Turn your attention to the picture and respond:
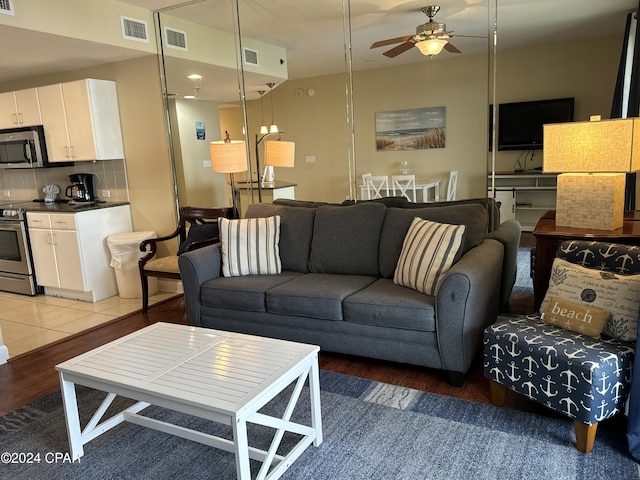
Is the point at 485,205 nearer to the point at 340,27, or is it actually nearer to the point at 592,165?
the point at 592,165

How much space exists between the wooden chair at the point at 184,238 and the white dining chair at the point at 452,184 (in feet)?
6.30

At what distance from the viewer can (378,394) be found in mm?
2537

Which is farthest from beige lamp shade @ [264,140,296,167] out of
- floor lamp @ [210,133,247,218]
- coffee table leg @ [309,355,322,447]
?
coffee table leg @ [309,355,322,447]

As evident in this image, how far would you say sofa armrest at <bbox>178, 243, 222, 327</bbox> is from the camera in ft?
10.8

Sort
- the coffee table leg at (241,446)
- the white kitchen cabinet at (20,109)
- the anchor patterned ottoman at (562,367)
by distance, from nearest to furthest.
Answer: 1. the coffee table leg at (241,446)
2. the anchor patterned ottoman at (562,367)
3. the white kitchen cabinet at (20,109)

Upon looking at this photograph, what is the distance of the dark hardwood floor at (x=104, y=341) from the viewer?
8.46ft

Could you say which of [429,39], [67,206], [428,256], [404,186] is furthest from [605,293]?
[67,206]

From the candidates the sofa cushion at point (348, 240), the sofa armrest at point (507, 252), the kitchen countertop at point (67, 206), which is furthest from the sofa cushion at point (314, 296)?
the kitchen countertop at point (67, 206)

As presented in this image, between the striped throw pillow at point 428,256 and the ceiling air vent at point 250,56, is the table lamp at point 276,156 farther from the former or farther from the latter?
the striped throw pillow at point 428,256

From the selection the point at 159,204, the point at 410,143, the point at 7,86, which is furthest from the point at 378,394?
the point at 7,86

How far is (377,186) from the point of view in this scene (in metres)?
3.95

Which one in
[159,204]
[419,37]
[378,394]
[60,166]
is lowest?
[378,394]

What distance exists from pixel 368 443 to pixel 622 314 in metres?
1.26

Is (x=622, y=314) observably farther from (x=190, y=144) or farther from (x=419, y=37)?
(x=190, y=144)
